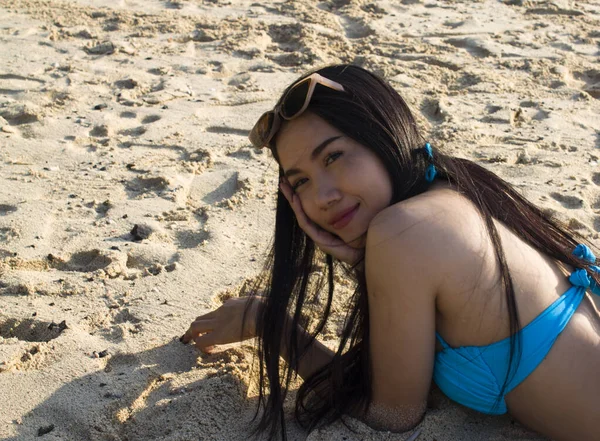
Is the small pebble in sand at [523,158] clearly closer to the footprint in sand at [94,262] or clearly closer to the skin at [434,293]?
the skin at [434,293]

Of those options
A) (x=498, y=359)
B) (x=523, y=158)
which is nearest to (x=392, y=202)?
(x=498, y=359)

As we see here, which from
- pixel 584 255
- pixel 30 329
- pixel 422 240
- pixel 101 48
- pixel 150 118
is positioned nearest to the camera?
pixel 422 240

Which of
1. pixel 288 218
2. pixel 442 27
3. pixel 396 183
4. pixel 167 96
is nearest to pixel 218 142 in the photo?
pixel 167 96

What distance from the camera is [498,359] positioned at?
1979mm

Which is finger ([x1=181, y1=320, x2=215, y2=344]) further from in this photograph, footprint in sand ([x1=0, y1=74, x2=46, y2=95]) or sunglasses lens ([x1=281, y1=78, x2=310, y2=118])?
footprint in sand ([x1=0, y1=74, x2=46, y2=95])

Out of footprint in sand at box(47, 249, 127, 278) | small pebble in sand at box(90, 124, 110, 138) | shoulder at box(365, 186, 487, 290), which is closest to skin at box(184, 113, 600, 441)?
shoulder at box(365, 186, 487, 290)

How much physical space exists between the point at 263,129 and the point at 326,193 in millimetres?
306

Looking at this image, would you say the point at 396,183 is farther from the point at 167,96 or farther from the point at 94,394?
the point at 167,96

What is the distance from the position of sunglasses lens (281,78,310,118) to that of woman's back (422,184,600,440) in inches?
16.7

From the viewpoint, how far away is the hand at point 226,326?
2.51m

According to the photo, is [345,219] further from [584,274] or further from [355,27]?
[355,27]

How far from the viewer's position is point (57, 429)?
220 cm

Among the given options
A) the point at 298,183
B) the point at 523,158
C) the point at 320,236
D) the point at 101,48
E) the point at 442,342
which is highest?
the point at 298,183

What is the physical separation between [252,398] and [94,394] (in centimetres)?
47
